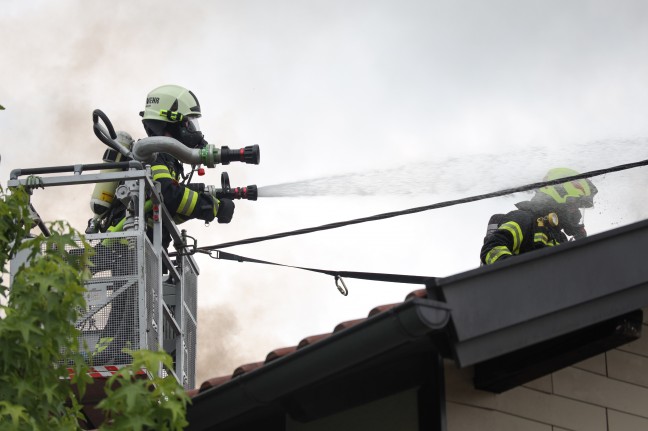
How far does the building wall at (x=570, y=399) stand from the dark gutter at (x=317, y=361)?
0.70 meters

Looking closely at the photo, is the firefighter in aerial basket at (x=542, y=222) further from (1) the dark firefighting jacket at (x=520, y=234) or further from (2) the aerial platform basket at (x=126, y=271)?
(2) the aerial platform basket at (x=126, y=271)

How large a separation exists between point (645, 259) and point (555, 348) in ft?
2.02

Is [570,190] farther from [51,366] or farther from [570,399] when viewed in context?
[51,366]

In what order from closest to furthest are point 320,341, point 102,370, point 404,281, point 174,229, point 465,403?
point 320,341, point 465,403, point 404,281, point 102,370, point 174,229

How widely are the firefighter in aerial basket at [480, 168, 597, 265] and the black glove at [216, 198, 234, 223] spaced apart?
2057 mm

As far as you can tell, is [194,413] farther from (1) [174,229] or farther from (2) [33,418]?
(1) [174,229]

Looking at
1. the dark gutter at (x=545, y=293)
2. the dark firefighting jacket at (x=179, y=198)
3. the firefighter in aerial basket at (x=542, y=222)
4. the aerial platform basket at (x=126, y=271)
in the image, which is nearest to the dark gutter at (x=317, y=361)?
the dark gutter at (x=545, y=293)

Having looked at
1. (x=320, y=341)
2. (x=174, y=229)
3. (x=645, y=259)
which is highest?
(x=174, y=229)

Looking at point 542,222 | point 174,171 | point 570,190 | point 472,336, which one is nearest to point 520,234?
point 542,222

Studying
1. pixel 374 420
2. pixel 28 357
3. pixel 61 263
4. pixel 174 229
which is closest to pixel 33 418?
pixel 28 357

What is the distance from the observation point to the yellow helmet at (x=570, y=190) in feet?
34.8

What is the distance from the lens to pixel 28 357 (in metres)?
5.67

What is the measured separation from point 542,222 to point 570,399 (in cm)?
350

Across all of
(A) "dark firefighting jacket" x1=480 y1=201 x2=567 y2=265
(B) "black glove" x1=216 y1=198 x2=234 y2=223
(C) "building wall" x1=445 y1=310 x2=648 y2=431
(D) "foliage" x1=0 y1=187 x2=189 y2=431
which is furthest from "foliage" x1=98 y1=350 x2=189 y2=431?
(B) "black glove" x1=216 y1=198 x2=234 y2=223
